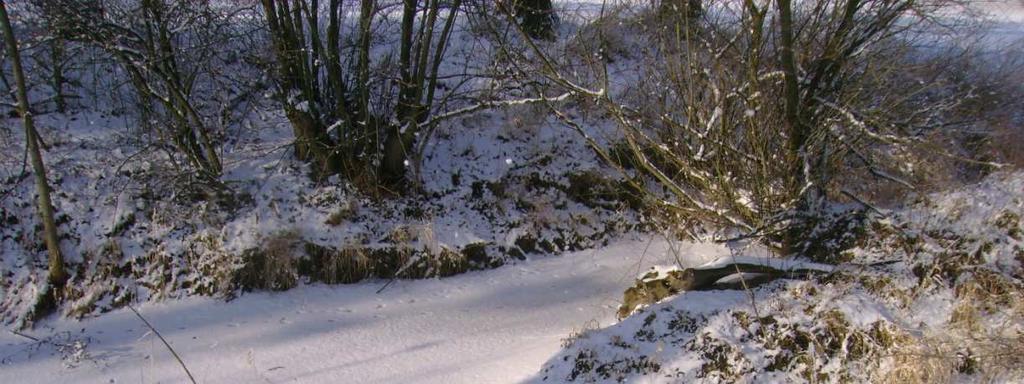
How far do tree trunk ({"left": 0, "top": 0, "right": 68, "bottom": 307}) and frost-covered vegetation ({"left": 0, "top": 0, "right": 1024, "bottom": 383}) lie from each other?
0.09ft

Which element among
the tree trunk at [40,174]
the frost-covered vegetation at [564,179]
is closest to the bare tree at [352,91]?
the frost-covered vegetation at [564,179]

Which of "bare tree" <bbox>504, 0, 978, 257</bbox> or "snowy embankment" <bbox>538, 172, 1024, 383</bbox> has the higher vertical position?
"bare tree" <bbox>504, 0, 978, 257</bbox>

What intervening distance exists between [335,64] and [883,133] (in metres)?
6.16

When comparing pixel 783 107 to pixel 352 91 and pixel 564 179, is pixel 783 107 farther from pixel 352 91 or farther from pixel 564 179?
pixel 352 91

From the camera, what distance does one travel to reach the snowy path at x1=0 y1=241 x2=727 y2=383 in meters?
5.62

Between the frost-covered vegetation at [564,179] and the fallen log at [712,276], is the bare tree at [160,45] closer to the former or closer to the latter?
the frost-covered vegetation at [564,179]

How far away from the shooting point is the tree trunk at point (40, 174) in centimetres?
582

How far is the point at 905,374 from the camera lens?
3912 millimetres

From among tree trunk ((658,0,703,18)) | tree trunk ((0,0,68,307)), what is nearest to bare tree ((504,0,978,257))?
tree trunk ((658,0,703,18))

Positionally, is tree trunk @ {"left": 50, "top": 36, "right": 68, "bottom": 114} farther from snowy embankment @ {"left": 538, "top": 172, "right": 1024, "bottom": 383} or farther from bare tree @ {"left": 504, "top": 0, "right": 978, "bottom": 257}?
snowy embankment @ {"left": 538, "top": 172, "right": 1024, "bottom": 383}

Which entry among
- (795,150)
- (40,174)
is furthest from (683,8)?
(40,174)

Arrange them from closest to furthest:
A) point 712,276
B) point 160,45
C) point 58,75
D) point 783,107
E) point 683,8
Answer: point 712,276
point 783,107
point 683,8
point 160,45
point 58,75

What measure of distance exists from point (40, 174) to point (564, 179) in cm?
602

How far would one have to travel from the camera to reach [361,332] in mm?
6445
